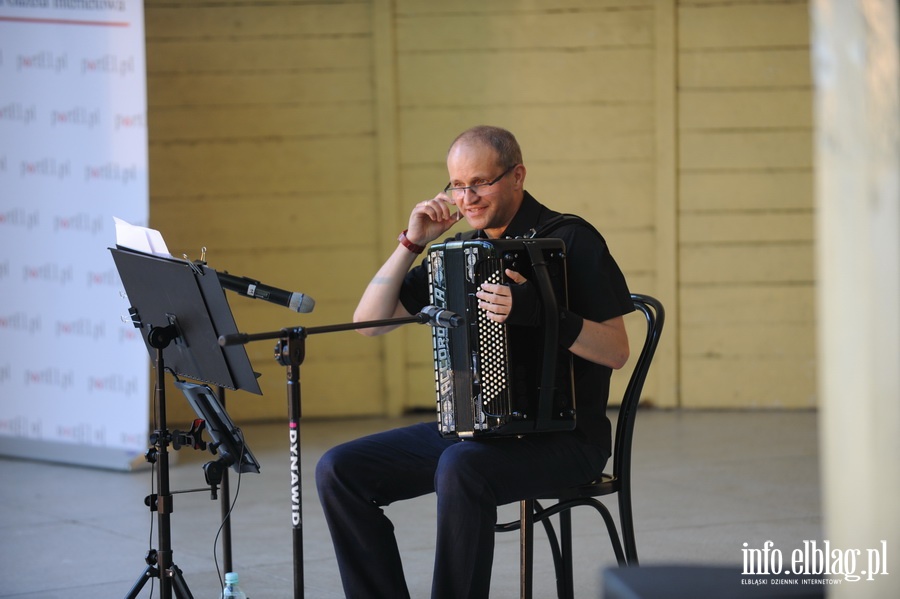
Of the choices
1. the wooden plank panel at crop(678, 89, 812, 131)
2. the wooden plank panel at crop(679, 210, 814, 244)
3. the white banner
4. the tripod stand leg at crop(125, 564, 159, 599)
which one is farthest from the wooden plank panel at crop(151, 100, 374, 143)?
Result: the tripod stand leg at crop(125, 564, 159, 599)

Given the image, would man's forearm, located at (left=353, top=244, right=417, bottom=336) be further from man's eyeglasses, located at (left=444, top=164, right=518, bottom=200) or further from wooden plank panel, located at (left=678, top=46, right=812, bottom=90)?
wooden plank panel, located at (left=678, top=46, right=812, bottom=90)

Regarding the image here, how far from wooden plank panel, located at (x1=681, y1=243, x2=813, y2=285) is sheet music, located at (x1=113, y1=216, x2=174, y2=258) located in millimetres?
4271

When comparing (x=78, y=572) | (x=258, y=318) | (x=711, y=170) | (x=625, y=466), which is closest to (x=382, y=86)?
(x=258, y=318)

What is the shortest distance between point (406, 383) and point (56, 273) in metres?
2.11

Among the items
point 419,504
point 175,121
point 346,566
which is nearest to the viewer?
point 346,566

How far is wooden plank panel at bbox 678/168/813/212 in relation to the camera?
636 centimetres

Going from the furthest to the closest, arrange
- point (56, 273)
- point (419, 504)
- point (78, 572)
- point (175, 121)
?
point (175, 121), point (56, 273), point (419, 504), point (78, 572)

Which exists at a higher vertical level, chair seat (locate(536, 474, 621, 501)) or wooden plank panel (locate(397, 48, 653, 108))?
wooden plank panel (locate(397, 48, 653, 108))

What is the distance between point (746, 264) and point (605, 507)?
13.1 ft

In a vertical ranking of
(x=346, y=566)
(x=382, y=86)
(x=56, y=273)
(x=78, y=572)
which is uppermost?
(x=382, y=86)

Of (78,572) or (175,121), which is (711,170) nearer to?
(175,121)

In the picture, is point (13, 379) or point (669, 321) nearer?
point (13, 379)

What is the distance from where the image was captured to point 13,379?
17.8ft

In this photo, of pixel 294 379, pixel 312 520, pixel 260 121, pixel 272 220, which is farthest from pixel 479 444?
pixel 260 121
